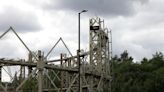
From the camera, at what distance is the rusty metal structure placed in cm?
6088

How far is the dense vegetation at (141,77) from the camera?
90400mm

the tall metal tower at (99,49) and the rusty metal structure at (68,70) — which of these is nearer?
the rusty metal structure at (68,70)

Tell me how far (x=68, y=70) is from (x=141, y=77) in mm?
38835

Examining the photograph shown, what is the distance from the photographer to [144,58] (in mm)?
138250

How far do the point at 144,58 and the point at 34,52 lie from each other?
3167 inches

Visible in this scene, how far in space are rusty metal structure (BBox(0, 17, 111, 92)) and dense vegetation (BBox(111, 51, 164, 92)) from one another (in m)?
3.15

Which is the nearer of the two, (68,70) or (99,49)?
(68,70)

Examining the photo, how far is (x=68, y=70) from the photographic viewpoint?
227 feet

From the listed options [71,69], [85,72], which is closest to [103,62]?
[85,72]

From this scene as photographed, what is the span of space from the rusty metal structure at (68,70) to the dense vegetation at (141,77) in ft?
10.3

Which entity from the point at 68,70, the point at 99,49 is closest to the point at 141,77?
the point at 99,49

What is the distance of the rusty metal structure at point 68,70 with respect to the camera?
2397 inches

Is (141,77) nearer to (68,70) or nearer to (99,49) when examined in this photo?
(99,49)

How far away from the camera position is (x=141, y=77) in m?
105
